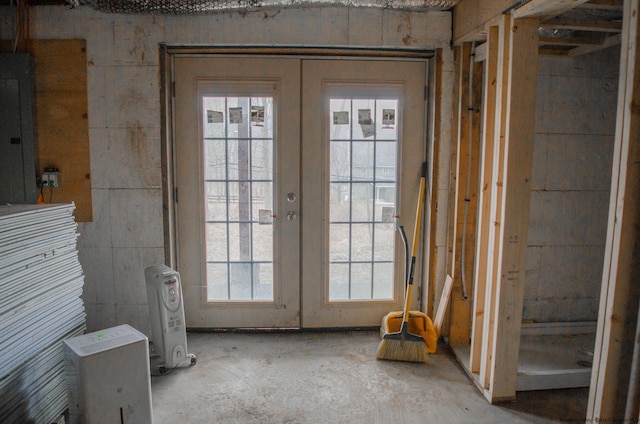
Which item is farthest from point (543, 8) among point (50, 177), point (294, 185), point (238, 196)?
point (50, 177)

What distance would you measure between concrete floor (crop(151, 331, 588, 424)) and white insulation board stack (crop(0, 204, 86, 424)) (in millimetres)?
610

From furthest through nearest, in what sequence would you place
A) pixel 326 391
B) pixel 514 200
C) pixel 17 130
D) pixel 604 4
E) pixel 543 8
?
pixel 17 130 → pixel 326 391 → pixel 514 200 → pixel 604 4 → pixel 543 8

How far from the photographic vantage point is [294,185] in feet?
11.1

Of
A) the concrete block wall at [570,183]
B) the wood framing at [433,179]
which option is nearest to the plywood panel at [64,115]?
the wood framing at [433,179]

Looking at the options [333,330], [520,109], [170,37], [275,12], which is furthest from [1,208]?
[520,109]

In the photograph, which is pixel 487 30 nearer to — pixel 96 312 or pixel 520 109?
pixel 520 109

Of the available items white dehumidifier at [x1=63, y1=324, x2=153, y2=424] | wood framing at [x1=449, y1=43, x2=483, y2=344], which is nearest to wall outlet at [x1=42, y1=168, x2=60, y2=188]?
white dehumidifier at [x1=63, y1=324, x2=153, y2=424]

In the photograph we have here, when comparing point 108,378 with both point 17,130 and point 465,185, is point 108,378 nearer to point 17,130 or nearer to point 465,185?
point 17,130

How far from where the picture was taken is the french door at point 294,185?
3.29 metres

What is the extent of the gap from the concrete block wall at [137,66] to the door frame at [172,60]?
0.05 metres

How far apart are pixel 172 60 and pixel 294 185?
135cm

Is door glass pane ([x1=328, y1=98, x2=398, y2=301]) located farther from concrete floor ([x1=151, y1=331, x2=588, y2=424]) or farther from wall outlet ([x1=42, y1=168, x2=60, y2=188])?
wall outlet ([x1=42, y1=168, x2=60, y2=188])

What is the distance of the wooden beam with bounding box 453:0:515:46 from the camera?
246 centimetres

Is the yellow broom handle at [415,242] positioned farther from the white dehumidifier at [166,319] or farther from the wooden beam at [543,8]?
the white dehumidifier at [166,319]
